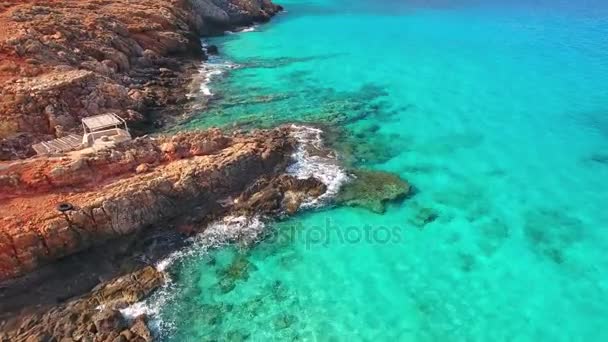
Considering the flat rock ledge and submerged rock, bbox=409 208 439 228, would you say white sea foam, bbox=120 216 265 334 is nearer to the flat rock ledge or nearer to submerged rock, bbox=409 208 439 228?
the flat rock ledge

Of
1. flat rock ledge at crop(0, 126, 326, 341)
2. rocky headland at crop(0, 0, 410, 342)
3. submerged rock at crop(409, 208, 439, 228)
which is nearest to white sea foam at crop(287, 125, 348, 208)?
rocky headland at crop(0, 0, 410, 342)

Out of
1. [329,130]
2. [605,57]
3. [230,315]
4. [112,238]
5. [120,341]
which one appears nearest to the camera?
[120,341]

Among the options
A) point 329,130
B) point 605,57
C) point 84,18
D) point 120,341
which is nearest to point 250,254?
point 120,341

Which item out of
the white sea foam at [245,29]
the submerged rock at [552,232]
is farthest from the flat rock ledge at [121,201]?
the white sea foam at [245,29]

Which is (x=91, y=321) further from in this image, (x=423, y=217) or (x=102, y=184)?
(x=423, y=217)

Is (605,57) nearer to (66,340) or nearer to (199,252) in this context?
(199,252)

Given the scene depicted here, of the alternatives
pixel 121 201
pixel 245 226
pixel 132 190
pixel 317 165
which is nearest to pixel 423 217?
pixel 317 165
